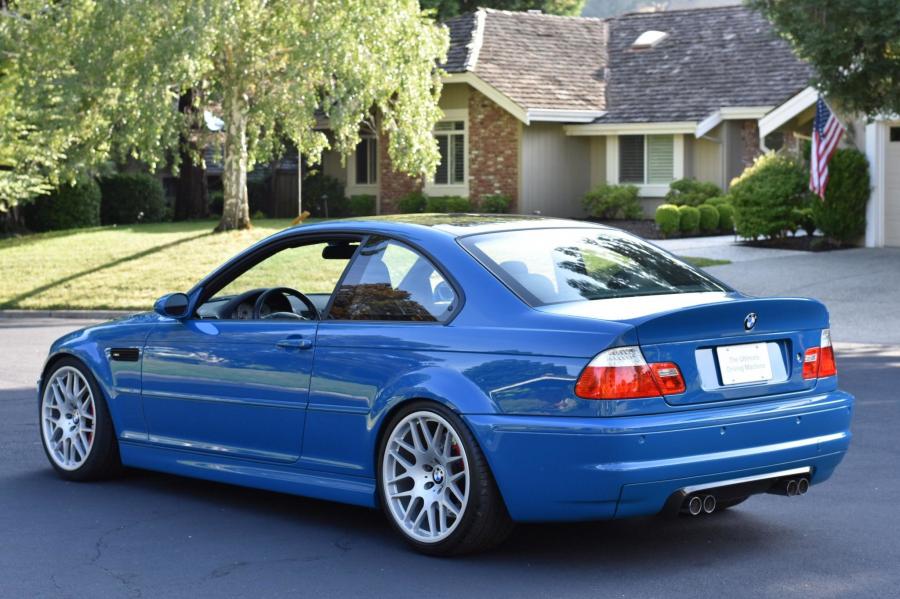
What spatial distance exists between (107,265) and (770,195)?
1294cm

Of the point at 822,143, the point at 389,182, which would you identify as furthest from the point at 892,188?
the point at 389,182

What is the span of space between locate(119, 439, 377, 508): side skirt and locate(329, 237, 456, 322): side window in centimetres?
79

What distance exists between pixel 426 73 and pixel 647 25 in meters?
15.1

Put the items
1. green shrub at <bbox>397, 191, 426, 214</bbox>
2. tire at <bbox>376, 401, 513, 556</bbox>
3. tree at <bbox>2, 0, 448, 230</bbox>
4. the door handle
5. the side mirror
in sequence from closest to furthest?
tire at <bbox>376, 401, 513, 556</bbox> < the door handle < the side mirror < tree at <bbox>2, 0, 448, 230</bbox> < green shrub at <bbox>397, 191, 426, 214</bbox>

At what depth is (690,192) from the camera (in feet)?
118

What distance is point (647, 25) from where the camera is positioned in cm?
4294

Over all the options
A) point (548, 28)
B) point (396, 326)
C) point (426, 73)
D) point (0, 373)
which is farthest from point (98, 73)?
point (396, 326)

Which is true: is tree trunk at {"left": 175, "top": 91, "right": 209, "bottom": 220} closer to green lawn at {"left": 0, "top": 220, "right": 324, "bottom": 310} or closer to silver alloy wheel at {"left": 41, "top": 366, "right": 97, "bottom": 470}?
green lawn at {"left": 0, "top": 220, "right": 324, "bottom": 310}

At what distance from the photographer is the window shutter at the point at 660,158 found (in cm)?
3800

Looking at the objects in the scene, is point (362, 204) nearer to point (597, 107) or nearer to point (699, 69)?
point (597, 107)

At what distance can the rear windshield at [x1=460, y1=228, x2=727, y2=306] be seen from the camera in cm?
667

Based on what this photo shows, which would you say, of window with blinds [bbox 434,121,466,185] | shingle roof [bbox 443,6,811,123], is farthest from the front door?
window with blinds [bbox 434,121,466,185]

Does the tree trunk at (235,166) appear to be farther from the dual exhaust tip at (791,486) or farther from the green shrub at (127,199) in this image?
the dual exhaust tip at (791,486)

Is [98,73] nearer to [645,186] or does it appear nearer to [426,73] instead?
[426,73]
